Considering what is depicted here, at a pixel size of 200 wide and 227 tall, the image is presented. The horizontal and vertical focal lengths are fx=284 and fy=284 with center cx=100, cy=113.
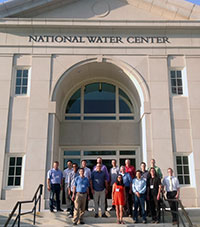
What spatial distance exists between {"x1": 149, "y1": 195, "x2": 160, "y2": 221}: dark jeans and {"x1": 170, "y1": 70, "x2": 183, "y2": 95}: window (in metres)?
5.61

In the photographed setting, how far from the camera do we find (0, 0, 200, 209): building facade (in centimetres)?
1170

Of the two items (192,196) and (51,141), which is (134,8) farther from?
(192,196)

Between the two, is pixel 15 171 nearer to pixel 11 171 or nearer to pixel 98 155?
pixel 11 171

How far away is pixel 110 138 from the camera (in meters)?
13.3

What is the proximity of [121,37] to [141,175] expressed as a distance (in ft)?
22.4

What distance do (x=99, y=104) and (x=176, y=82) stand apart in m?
3.84

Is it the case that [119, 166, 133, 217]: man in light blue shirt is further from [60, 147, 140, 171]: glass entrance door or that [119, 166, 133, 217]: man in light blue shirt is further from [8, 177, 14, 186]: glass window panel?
[8, 177, 14, 186]: glass window panel

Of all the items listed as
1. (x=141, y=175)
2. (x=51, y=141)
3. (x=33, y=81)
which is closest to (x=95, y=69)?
(x=33, y=81)

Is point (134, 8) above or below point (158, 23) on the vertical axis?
above

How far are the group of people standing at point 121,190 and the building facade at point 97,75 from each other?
245 centimetres

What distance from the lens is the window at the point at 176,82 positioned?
41.9 feet

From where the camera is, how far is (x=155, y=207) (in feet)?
28.8

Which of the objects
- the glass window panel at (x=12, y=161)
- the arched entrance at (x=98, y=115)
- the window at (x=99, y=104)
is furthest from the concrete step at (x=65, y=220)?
the window at (x=99, y=104)

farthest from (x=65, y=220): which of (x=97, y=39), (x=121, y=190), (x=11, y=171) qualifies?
(x=97, y=39)
